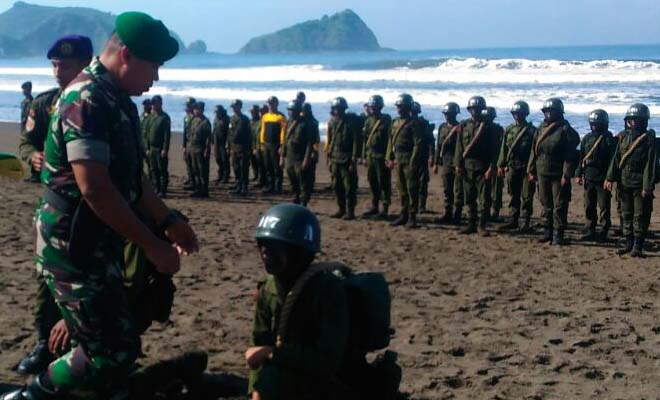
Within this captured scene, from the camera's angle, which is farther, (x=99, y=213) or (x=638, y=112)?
(x=638, y=112)

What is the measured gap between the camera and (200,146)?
54.2 ft

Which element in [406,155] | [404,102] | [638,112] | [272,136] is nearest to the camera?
[638,112]

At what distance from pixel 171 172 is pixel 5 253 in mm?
10649

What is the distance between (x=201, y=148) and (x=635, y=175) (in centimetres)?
825

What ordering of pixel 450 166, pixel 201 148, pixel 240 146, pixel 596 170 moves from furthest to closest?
pixel 240 146 < pixel 201 148 < pixel 450 166 < pixel 596 170

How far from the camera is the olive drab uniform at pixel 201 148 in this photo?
54.0 ft

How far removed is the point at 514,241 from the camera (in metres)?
12.3

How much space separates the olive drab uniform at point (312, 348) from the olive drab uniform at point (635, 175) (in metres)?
8.35

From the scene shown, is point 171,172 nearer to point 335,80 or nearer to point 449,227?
point 449,227

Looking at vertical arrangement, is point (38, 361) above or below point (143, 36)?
below

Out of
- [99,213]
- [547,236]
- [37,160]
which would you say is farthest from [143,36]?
[547,236]

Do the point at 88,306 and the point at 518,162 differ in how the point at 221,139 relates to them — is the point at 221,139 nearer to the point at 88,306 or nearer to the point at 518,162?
the point at 518,162

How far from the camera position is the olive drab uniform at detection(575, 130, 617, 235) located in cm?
1223

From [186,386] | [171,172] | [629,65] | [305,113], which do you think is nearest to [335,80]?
[629,65]
